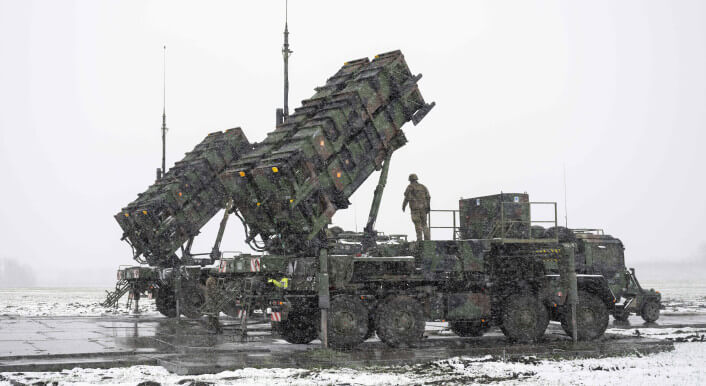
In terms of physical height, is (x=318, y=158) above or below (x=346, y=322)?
above

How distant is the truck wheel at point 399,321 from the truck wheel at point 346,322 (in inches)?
13.7

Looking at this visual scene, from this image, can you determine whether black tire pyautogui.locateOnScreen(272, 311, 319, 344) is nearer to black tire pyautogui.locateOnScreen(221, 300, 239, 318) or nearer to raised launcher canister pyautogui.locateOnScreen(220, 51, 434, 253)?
black tire pyautogui.locateOnScreen(221, 300, 239, 318)

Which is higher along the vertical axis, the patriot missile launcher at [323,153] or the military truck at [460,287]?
the patriot missile launcher at [323,153]

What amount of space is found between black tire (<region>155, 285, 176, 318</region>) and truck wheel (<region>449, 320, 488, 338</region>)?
10978 mm

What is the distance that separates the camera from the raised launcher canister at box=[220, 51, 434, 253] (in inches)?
591

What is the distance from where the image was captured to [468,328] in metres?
18.6

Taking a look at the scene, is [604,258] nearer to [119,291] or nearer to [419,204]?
[419,204]

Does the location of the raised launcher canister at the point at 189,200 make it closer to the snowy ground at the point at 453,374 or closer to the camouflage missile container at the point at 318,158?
the camouflage missile container at the point at 318,158

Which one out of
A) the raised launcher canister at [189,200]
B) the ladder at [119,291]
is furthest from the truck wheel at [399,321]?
the ladder at [119,291]

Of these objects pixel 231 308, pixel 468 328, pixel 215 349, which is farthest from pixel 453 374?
pixel 468 328

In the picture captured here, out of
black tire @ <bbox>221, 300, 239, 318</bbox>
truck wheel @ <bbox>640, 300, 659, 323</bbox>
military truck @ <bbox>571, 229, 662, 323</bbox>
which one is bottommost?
truck wheel @ <bbox>640, 300, 659, 323</bbox>

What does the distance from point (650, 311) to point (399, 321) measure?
10.5 meters

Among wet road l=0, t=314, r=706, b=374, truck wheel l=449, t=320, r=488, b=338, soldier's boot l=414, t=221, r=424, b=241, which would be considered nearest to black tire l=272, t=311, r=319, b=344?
wet road l=0, t=314, r=706, b=374

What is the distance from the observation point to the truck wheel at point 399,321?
15.4 meters
